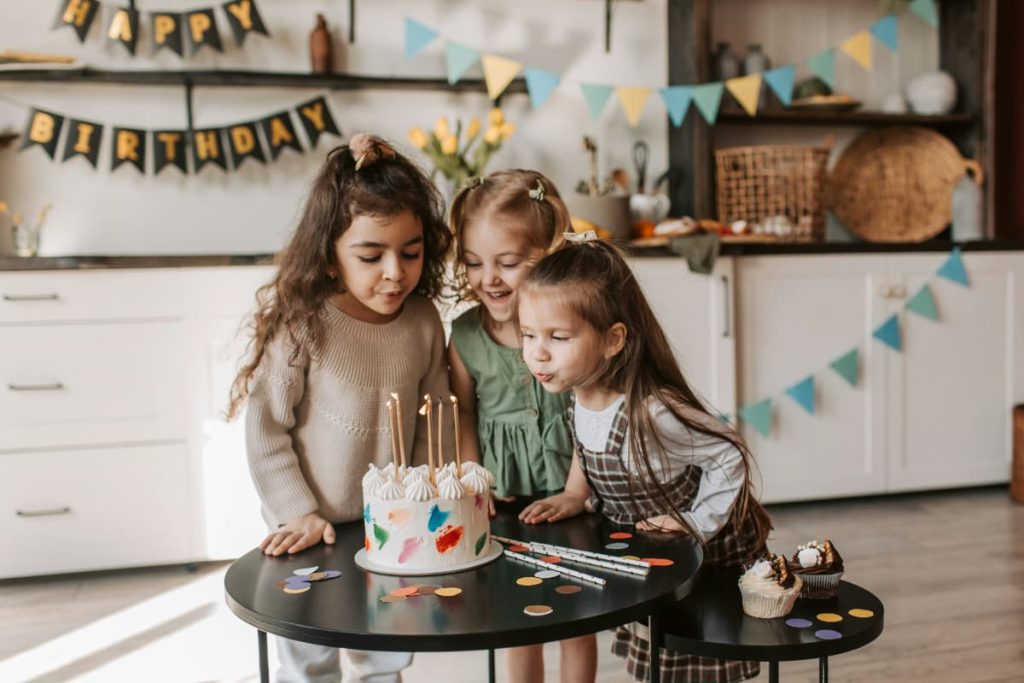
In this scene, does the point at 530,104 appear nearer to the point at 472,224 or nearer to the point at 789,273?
the point at 789,273

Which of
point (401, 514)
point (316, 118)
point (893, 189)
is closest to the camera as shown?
point (401, 514)

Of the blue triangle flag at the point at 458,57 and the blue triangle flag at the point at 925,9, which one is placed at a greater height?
the blue triangle flag at the point at 925,9

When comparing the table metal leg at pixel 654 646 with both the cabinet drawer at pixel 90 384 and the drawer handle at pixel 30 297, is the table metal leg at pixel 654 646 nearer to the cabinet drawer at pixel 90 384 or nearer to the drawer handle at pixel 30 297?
the cabinet drawer at pixel 90 384

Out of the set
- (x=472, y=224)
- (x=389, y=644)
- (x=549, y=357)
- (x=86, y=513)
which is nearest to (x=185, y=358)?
(x=86, y=513)

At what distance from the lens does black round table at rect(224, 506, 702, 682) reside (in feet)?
3.02

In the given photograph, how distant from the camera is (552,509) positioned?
135cm

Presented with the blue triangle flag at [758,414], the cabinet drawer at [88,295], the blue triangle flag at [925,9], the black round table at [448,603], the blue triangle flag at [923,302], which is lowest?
the blue triangle flag at [758,414]

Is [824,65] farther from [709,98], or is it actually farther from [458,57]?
[458,57]

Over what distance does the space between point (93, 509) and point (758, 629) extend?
2081 millimetres

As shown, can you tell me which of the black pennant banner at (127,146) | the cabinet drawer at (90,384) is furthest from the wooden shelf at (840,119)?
the cabinet drawer at (90,384)

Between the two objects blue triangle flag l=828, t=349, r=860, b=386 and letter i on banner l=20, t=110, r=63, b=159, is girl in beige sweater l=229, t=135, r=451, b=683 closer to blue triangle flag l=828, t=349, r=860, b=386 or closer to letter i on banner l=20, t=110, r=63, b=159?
letter i on banner l=20, t=110, r=63, b=159

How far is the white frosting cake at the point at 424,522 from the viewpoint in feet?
3.62

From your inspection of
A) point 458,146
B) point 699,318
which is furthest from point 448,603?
point 458,146

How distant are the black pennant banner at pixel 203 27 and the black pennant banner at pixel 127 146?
350 millimetres
